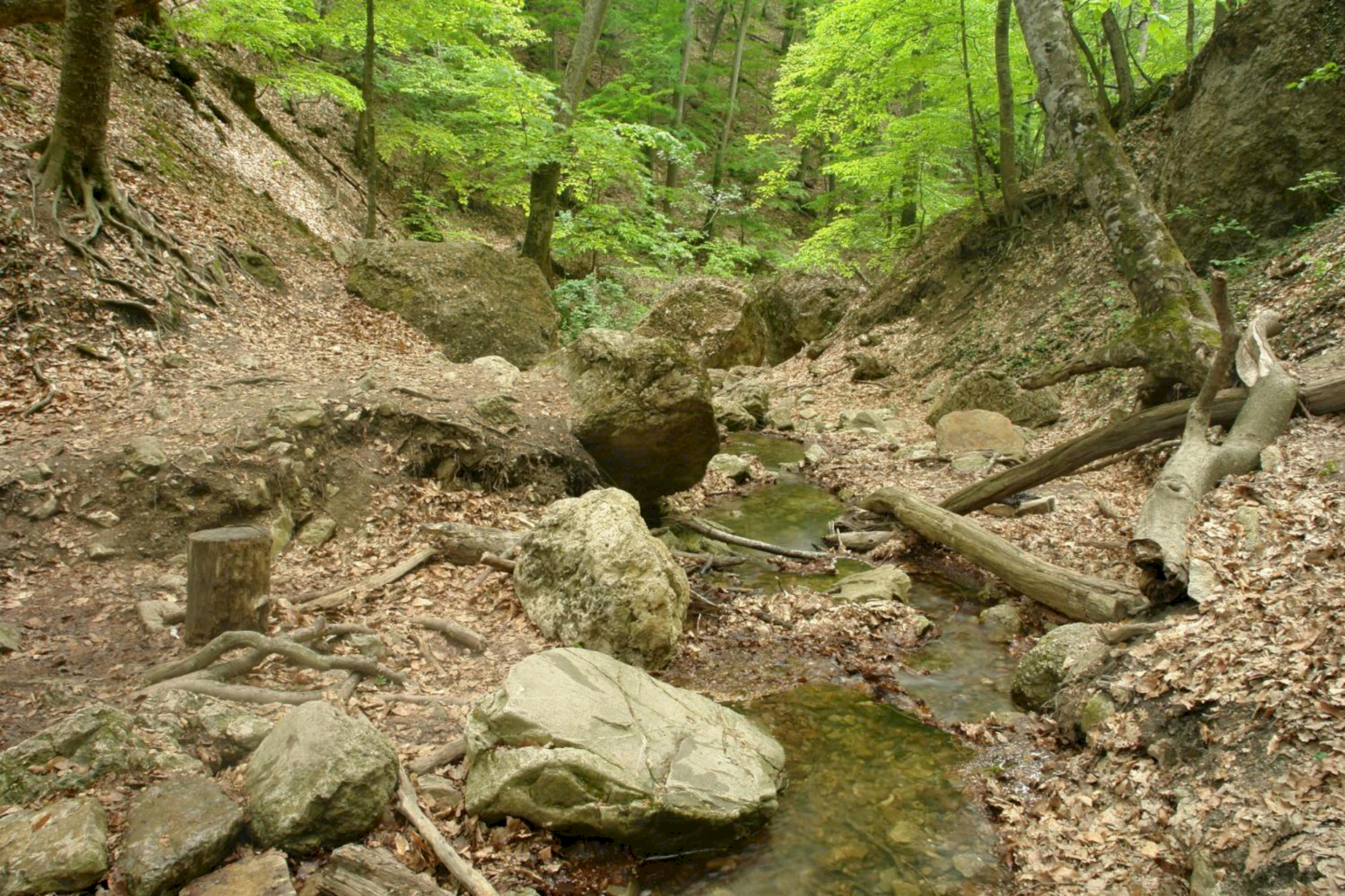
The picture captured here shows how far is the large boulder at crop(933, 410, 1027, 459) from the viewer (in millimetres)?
11125

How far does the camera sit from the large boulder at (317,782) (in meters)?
3.59

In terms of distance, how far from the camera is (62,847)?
3.09 m

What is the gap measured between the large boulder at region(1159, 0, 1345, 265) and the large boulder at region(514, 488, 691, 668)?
10.6 meters

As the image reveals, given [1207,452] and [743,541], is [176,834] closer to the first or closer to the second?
[743,541]

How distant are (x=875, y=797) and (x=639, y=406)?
5.33 metres

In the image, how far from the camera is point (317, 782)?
367 centimetres

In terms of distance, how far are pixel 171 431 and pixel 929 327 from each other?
1538cm

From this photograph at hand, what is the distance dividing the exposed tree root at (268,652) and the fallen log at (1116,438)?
6.68 metres

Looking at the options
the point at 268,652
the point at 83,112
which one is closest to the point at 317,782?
the point at 268,652

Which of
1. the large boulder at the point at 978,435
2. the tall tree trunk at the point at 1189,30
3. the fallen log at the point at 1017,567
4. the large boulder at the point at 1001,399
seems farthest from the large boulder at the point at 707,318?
the tall tree trunk at the point at 1189,30

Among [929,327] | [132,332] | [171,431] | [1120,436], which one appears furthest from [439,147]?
[1120,436]

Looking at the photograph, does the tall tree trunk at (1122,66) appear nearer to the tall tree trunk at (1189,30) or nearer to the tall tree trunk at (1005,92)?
the tall tree trunk at (1189,30)

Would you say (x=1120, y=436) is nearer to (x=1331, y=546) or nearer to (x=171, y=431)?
(x=1331, y=546)

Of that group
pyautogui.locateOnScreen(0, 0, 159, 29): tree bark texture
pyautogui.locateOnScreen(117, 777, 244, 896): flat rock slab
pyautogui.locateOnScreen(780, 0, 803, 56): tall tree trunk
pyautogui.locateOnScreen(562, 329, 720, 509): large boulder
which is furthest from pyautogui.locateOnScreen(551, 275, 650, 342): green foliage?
pyautogui.locateOnScreen(780, 0, 803, 56): tall tree trunk
